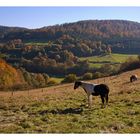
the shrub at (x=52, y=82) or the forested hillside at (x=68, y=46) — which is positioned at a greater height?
the forested hillside at (x=68, y=46)

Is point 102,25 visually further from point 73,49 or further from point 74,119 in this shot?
point 74,119

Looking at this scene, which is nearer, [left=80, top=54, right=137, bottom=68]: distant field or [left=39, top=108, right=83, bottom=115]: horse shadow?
[left=39, top=108, right=83, bottom=115]: horse shadow

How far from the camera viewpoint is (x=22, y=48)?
2044 inches

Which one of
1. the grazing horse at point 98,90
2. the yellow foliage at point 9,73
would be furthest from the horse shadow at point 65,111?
the yellow foliage at point 9,73

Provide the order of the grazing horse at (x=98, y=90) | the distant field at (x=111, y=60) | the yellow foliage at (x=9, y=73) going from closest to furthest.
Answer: the grazing horse at (x=98, y=90) → the distant field at (x=111, y=60) → the yellow foliage at (x=9, y=73)

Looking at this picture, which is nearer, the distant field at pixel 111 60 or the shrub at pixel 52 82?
the shrub at pixel 52 82

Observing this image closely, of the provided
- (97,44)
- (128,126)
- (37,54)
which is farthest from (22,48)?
(128,126)

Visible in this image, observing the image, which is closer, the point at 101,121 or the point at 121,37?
the point at 101,121

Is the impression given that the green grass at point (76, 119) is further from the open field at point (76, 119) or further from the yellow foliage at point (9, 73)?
the yellow foliage at point (9, 73)

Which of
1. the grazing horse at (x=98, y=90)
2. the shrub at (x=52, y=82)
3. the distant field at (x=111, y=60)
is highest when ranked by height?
the distant field at (x=111, y=60)

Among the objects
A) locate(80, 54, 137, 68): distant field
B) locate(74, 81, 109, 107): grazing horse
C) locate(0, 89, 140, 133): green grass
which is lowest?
locate(0, 89, 140, 133): green grass

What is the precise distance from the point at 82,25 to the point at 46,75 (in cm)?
1164

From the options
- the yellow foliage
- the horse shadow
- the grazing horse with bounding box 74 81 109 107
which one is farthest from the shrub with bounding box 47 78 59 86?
the horse shadow

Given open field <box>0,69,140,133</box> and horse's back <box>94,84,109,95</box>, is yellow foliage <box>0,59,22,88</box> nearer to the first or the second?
open field <box>0,69,140,133</box>
